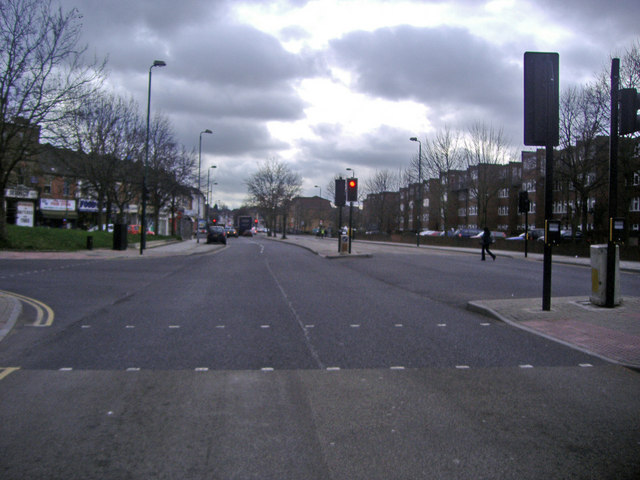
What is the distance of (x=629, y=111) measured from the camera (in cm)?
891

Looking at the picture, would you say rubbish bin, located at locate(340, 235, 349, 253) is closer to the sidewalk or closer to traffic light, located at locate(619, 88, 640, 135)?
the sidewalk

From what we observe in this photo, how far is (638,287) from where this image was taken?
46.3 ft

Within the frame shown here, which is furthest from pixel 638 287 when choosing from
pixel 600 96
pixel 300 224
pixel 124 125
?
pixel 300 224

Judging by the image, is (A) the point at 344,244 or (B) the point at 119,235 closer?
(A) the point at 344,244

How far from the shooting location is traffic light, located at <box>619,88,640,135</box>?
8.88m

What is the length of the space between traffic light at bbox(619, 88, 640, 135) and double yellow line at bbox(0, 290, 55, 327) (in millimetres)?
10298

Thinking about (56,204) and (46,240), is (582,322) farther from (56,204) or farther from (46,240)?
(56,204)

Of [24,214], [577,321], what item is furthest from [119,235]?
[24,214]

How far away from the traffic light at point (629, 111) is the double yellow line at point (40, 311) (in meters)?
10.3

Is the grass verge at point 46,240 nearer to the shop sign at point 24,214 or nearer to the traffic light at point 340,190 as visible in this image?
the traffic light at point 340,190

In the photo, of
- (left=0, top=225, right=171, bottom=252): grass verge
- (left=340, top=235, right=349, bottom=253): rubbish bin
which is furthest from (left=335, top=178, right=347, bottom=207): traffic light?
(left=0, top=225, right=171, bottom=252): grass verge

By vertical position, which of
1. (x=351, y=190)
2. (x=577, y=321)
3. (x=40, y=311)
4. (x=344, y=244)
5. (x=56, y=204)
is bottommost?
(x=40, y=311)

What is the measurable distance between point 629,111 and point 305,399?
7.98 m

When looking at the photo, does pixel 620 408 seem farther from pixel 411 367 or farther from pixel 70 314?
pixel 70 314
